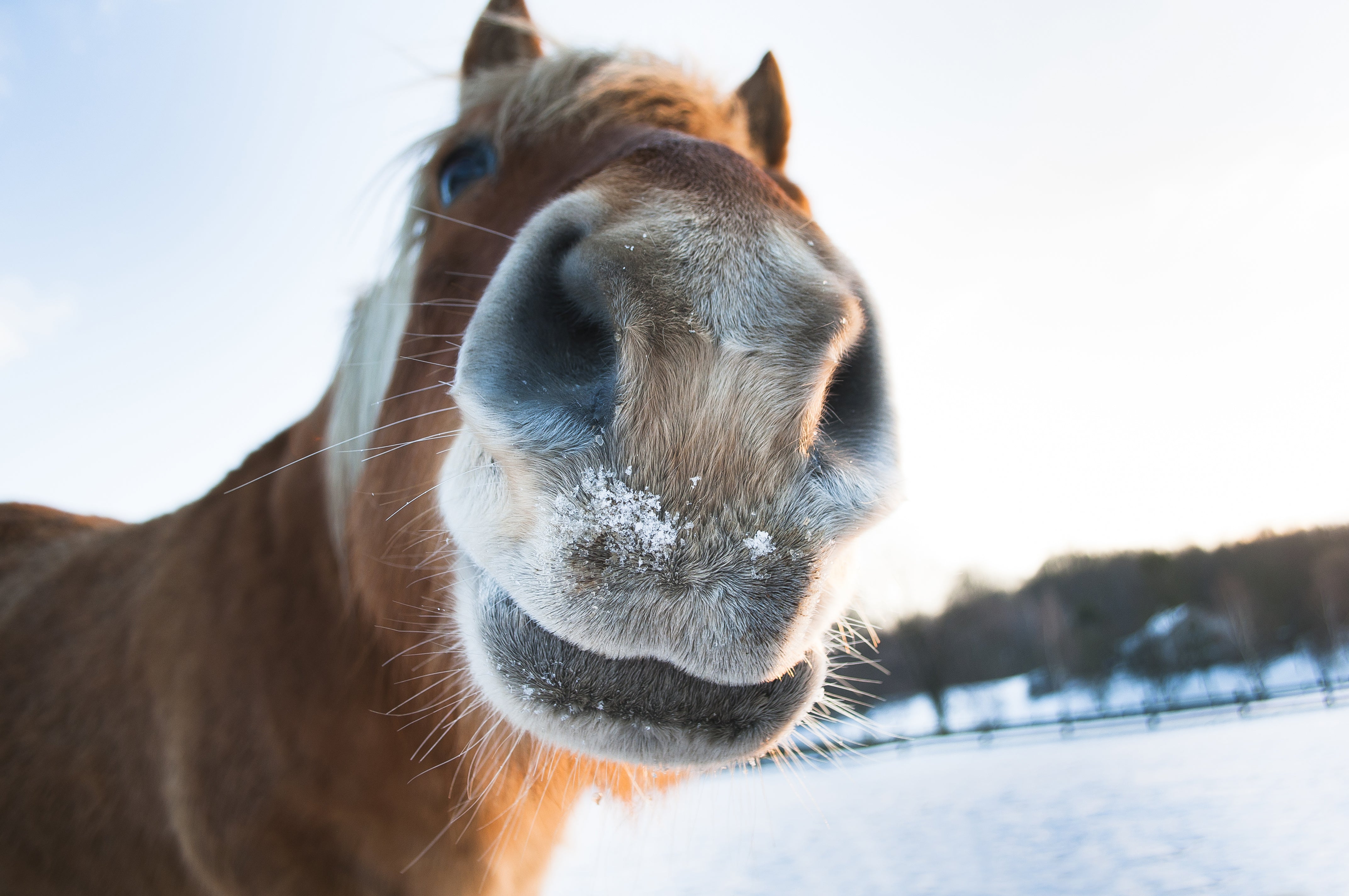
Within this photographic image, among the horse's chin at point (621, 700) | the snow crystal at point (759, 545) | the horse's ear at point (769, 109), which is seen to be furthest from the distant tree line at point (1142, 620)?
the snow crystal at point (759, 545)

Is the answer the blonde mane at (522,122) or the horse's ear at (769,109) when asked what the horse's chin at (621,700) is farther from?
the horse's ear at (769,109)

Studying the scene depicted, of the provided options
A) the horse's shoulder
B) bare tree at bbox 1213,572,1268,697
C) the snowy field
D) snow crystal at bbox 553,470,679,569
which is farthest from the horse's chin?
bare tree at bbox 1213,572,1268,697

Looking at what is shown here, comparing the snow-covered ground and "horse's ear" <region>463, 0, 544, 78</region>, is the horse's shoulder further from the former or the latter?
the snow-covered ground

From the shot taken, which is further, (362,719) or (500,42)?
(500,42)

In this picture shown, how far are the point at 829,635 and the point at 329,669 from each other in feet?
3.76

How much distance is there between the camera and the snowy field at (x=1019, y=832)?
11.9 ft

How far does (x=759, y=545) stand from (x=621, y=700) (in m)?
0.26

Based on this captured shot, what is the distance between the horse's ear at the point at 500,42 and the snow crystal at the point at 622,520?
5.46ft

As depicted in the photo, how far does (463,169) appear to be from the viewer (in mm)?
1558

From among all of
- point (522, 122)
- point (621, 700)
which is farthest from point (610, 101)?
point (621, 700)

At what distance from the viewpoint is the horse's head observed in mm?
661

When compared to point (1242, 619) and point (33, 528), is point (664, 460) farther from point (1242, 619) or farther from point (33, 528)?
point (1242, 619)

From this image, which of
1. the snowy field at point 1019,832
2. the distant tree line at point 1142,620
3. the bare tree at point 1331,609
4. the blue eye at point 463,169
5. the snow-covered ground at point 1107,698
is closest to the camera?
the blue eye at point 463,169

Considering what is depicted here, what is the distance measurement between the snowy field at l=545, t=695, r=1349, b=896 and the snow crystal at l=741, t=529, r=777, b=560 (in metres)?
0.70
